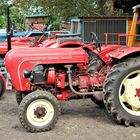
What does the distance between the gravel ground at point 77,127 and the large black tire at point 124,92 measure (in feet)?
0.59

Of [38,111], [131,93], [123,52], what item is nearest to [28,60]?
[38,111]

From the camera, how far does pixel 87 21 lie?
11875 mm

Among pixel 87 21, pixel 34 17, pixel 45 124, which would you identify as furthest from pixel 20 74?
pixel 34 17

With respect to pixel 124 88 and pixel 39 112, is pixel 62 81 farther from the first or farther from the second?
pixel 124 88

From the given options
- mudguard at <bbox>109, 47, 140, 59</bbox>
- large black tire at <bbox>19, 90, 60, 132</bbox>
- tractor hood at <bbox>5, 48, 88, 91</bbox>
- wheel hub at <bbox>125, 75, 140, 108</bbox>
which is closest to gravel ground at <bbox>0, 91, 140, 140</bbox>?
large black tire at <bbox>19, 90, 60, 132</bbox>

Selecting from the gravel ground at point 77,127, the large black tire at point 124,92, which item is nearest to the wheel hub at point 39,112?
the gravel ground at point 77,127

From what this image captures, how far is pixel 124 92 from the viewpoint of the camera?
6547 mm

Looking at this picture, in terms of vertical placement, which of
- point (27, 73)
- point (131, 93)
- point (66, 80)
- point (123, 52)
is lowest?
point (131, 93)

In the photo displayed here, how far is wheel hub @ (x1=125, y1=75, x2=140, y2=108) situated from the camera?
6.53 m

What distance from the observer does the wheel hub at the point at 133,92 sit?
6.53m

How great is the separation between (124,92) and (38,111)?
4.37 feet

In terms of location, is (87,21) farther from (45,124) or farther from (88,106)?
(45,124)

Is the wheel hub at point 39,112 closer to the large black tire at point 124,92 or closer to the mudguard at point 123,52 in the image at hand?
the large black tire at point 124,92

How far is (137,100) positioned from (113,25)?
5688 millimetres
